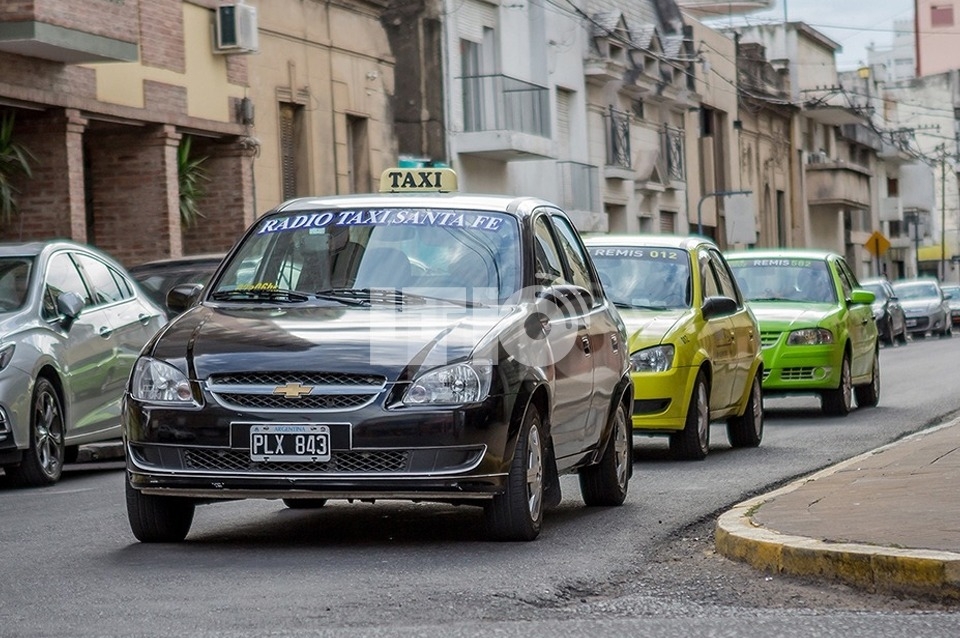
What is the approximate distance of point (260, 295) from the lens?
968cm

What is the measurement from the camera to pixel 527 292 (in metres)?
9.71

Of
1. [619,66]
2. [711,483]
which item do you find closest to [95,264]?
[711,483]

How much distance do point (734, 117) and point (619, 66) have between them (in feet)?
45.0

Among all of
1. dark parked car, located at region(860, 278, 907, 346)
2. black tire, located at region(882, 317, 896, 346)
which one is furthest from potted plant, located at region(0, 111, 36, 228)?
black tire, located at region(882, 317, 896, 346)

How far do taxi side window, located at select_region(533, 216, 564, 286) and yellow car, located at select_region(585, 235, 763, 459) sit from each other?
3501 millimetres

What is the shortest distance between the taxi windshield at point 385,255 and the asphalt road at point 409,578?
3.92ft

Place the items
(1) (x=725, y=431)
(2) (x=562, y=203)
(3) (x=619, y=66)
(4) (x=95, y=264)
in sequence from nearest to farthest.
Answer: (4) (x=95, y=264), (1) (x=725, y=431), (2) (x=562, y=203), (3) (x=619, y=66)

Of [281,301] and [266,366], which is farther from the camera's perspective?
[281,301]

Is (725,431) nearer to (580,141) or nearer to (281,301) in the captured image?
(281,301)

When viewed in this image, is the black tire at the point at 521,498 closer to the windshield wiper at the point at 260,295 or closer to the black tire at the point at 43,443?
the windshield wiper at the point at 260,295

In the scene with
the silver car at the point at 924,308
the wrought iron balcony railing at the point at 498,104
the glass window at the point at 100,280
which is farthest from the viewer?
the silver car at the point at 924,308

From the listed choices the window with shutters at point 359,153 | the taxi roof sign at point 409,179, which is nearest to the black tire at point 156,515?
the taxi roof sign at point 409,179

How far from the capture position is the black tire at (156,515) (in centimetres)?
909

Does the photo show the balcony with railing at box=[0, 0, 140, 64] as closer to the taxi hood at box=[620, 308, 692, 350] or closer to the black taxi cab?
the taxi hood at box=[620, 308, 692, 350]
